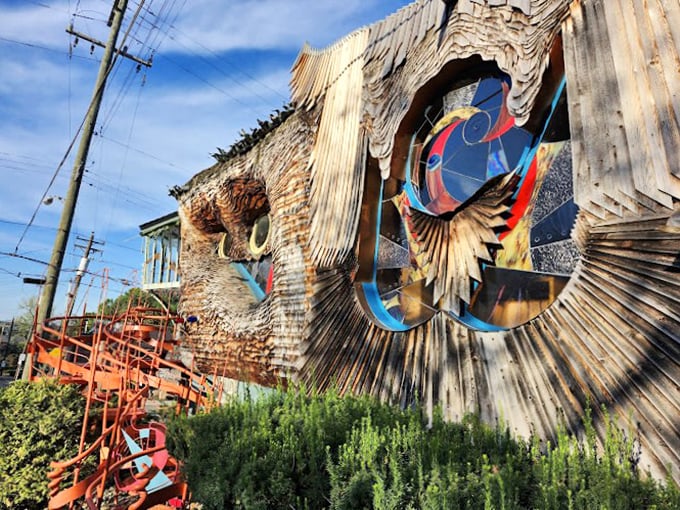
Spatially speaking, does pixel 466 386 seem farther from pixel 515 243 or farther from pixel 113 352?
pixel 113 352

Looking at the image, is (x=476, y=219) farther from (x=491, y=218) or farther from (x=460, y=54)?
(x=460, y=54)

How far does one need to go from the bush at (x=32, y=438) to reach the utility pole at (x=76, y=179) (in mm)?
4251

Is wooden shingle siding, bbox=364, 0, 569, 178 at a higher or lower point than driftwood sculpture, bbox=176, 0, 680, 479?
higher

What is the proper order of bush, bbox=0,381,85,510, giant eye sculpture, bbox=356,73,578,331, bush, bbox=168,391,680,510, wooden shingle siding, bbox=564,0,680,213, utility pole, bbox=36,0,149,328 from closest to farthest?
bush, bbox=168,391,680,510, wooden shingle siding, bbox=564,0,680,213, giant eye sculpture, bbox=356,73,578,331, bush, bbox=0,381,85,510, utility pole, bbox=36,0,149,328

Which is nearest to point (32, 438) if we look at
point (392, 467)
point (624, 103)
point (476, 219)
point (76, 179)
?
point (392, 467)

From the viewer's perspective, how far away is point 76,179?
9789 millimetres

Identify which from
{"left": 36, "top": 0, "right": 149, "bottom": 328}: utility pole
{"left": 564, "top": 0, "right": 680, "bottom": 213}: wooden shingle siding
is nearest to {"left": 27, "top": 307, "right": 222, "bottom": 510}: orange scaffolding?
{"left": 36, "top": 0, "right": 149, "bottom": 328}: utility pole

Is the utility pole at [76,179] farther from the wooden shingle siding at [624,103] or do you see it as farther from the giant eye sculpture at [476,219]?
the wooden shingle siding at [624,103]

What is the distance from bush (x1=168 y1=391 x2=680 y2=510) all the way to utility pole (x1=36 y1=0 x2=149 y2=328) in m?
7.90

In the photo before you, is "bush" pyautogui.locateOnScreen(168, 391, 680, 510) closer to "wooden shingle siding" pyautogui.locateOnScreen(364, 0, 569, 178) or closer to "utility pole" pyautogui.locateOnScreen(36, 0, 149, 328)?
"wooden shingle siding" pyautogui.locateOnScreen(364, 0, 569, 178)

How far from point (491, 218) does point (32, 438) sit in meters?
5.23

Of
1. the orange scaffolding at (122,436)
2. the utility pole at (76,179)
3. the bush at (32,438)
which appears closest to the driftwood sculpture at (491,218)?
the orange scaffolding at (122,436)

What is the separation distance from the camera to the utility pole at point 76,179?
29.5 feet

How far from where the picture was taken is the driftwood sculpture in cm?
210
